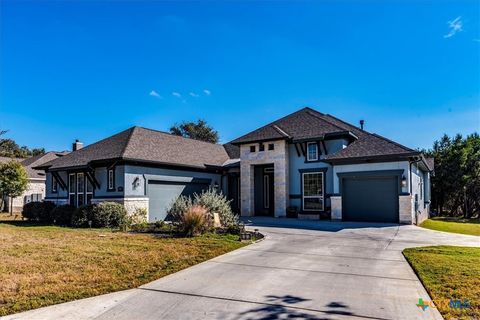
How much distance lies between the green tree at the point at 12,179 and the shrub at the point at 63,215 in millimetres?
10089

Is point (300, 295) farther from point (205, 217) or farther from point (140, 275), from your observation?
point (205, 217)

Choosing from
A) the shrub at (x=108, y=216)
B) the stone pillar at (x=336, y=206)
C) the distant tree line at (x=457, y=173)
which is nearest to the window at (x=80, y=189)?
the shrub at (x=108, y=216)

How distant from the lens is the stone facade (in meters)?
19.4

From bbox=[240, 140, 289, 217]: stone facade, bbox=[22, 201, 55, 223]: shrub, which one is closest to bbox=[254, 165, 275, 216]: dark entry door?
bbox=[240, 140, 289, 217]: stone facade

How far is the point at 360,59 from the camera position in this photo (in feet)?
50.1

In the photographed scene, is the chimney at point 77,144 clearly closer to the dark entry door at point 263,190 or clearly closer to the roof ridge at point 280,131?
the dark entry door at point 263,190

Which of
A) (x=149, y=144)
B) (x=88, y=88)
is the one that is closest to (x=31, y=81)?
(x=88, y=88)

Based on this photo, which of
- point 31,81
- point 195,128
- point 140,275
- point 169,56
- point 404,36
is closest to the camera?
point 140,275

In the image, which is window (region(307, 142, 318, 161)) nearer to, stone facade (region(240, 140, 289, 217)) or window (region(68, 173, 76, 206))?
stone facade (region(240, 140, 289, 217))

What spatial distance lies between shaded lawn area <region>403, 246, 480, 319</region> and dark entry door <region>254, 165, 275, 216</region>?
12055 millimetres

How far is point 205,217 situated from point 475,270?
7.97 m

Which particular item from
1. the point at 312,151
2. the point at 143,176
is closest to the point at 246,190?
the point at 312,151

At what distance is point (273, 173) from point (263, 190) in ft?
4.20

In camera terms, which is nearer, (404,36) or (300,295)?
(300,295)
